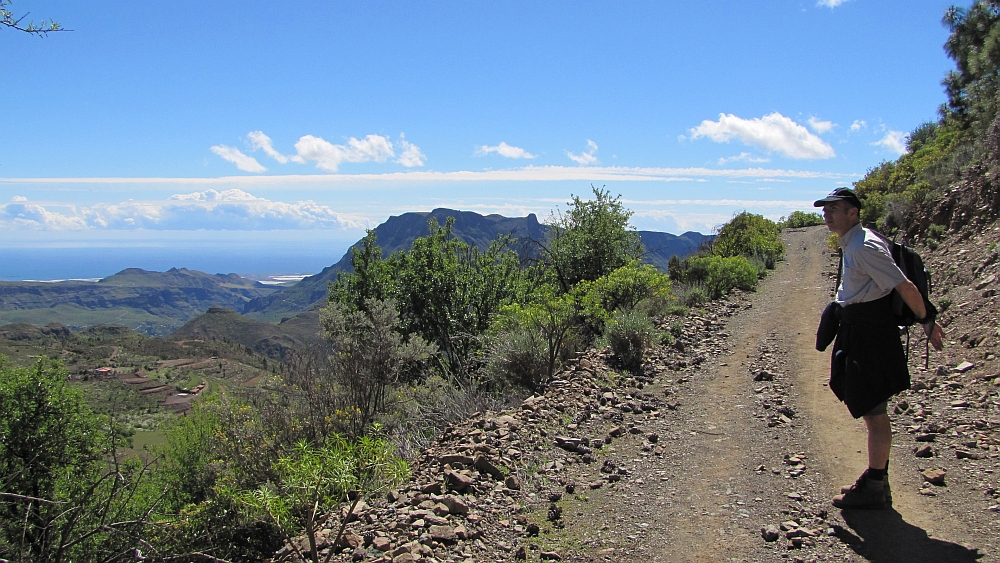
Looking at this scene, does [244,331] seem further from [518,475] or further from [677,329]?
[518,475]

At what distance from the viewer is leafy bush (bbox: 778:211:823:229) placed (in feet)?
133

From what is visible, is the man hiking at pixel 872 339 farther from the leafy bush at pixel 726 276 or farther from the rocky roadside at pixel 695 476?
the leafy bush at pixel 726 276

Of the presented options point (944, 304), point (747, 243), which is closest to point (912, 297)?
point (944, 304)

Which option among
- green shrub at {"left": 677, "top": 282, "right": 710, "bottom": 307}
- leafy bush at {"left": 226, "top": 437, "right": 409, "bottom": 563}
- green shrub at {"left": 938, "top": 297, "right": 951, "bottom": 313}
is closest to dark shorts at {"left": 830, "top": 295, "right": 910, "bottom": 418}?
leafy bush at {"left": 226, "top": 437, "right": 409, "bottom": 563}

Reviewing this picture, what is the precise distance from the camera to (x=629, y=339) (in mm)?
7977

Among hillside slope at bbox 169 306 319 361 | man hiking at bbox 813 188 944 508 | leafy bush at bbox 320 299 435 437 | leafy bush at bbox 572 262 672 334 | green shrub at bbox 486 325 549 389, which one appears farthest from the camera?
hillside slope at bbox 169 306 319 361

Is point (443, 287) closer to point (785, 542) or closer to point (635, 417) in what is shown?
point (635, 417)

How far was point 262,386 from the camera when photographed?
9273 millimetres

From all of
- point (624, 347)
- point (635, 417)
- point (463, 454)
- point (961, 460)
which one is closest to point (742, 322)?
point (624, 347)

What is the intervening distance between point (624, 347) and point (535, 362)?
1311 mm

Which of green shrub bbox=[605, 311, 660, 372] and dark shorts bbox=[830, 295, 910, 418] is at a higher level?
dark shorts bbox=[830, 295, 910, 418]

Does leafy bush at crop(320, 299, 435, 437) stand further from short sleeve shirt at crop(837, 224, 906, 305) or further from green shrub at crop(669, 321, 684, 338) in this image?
short sleeve shirt at crop(837, 224, 906, 305)

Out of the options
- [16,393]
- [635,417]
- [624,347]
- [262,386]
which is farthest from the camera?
[16,393]

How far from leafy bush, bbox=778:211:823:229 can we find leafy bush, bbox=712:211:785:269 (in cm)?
1487
